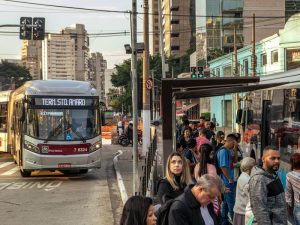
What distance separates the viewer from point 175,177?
19.5 ft

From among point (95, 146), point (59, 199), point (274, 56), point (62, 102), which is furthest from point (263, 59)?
point (59, 199)

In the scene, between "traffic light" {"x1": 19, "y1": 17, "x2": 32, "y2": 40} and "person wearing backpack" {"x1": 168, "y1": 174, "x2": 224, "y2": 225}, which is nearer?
"person wearing backpack" {"x1": 168, "y1": 174, "x2": 224, "y2": 225}

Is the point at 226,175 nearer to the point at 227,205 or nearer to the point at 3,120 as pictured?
the point at 227,205

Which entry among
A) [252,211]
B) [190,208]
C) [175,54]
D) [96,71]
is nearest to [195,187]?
[190,208]

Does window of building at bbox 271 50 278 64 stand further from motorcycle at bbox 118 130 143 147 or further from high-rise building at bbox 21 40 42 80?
high-rise building at bbox 21 40 42 80

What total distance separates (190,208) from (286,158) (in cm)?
704

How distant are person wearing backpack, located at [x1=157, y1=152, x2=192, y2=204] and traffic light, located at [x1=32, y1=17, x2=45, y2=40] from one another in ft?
58.0

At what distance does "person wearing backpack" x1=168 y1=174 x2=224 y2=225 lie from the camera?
4395mm

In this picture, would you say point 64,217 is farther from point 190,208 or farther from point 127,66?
point 127,66

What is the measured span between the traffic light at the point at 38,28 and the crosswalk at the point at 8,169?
5370mm

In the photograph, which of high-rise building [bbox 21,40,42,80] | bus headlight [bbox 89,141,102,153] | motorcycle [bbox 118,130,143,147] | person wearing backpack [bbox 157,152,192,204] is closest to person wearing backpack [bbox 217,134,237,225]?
person wearing backpack [bbox 157,152,192,204]

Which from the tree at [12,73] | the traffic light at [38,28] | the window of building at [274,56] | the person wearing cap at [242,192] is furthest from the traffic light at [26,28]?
the tree at [12,73]

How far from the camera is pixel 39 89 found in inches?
708

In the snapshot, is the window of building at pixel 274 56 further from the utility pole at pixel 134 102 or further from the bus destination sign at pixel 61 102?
the utility pole at pixel 134 102
